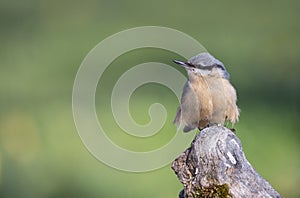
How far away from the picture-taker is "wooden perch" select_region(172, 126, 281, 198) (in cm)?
260

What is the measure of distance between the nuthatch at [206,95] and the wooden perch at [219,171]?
482 mm

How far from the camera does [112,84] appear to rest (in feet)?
22.4

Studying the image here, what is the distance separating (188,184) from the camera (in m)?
2.70

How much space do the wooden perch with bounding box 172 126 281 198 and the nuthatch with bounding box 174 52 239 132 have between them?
1.58ft

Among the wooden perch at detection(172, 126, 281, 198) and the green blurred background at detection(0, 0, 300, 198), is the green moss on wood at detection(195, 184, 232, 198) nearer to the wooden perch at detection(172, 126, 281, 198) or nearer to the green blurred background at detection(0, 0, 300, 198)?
the wooden perch at detection(172, 126, 281, 198)

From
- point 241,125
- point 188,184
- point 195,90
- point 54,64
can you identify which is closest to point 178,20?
point 54,64

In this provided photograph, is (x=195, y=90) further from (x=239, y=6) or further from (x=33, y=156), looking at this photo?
(x=239, y=6)

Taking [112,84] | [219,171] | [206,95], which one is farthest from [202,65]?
[112,84]

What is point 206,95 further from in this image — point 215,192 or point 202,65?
point 215,192

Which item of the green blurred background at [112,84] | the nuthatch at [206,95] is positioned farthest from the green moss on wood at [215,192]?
the green blurred background at [112,84]

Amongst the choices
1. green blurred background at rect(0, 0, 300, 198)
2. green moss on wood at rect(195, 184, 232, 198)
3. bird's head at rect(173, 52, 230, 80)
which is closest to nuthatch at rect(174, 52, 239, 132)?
bird's head at rect(173, 52, 230, 80)

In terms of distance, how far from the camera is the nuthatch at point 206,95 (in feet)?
10.5

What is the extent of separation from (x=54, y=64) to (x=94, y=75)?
783 millimetres

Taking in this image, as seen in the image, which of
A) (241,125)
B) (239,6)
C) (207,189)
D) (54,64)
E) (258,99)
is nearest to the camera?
(207,189)
